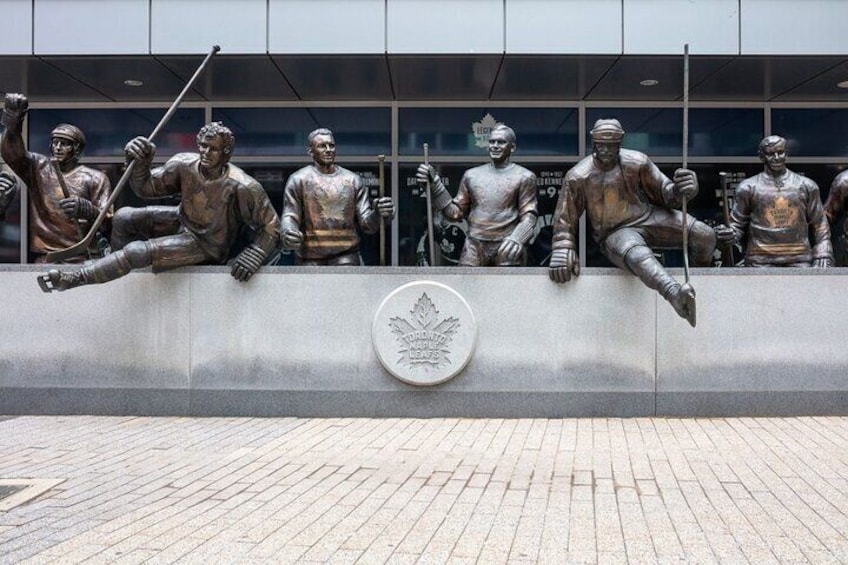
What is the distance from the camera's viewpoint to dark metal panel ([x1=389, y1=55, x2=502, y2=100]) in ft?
38.5

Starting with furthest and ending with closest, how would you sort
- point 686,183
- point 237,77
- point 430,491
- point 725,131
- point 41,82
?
point 725,131, point 41,82, point 237,77, point 686,183, point 430,491

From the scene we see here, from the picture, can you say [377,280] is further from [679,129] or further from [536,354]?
[679,129]

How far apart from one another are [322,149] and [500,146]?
162cm

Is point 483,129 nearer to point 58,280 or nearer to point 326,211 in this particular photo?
point 326,211

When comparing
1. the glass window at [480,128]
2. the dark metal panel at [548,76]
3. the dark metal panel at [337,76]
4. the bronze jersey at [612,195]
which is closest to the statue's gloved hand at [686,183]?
the bronze jersey at [612,195]

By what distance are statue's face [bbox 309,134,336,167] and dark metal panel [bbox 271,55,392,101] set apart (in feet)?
14.5

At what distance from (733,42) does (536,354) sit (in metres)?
6.77

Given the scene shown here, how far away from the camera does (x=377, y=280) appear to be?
724 centimetres

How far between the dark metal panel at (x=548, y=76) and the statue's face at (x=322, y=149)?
4.91m

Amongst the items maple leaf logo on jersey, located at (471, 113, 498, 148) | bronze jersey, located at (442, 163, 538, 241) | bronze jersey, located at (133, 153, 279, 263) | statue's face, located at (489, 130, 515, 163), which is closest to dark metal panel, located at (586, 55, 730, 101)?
maple leaf logo on jersey, located at (471, 113, 498, 148)

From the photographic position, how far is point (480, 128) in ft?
44.9

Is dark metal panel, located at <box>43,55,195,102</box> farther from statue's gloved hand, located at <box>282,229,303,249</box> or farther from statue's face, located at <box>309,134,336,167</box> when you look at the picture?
statue's gloved hand, located at <box>282,229,303,249</box>

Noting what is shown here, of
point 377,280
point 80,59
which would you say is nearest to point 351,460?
point 377,280

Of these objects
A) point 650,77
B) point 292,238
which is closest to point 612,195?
point 292,238
